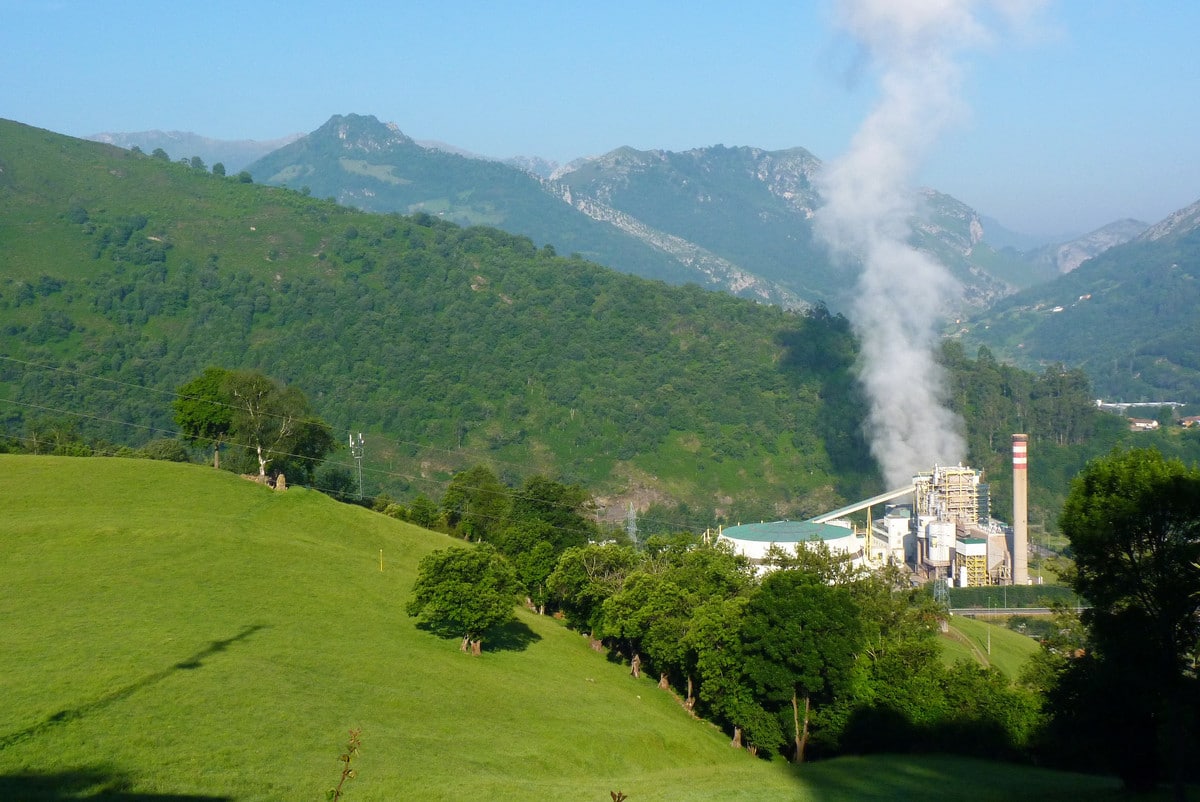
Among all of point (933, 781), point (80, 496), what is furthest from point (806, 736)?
point (80, 496)

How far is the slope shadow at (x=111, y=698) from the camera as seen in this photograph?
29.1 metres

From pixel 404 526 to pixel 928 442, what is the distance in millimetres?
107600

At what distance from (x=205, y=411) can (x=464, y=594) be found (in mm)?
30833

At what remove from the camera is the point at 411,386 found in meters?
172

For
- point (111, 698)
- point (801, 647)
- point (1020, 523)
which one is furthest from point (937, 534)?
point (111, 698)

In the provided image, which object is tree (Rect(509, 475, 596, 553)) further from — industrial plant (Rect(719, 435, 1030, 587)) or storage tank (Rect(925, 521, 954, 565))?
storage tank (Rect(925, 521, 954, 565))

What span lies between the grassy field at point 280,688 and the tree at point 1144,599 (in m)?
3.34

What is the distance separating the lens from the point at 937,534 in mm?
110812

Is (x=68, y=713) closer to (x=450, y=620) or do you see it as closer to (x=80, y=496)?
(x=450, y=620)

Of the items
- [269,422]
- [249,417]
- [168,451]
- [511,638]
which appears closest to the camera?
[511,638]

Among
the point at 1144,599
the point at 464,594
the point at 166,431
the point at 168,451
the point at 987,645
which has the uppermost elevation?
the point at 166,431

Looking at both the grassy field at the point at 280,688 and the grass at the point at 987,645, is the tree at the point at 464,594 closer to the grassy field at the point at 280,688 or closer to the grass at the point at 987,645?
the grassy field at the point at 280,688

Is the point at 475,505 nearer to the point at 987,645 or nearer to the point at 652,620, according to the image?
the point at 652,620

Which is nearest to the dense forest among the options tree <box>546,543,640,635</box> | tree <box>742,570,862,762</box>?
tree <box>546,543,640,635</box>
